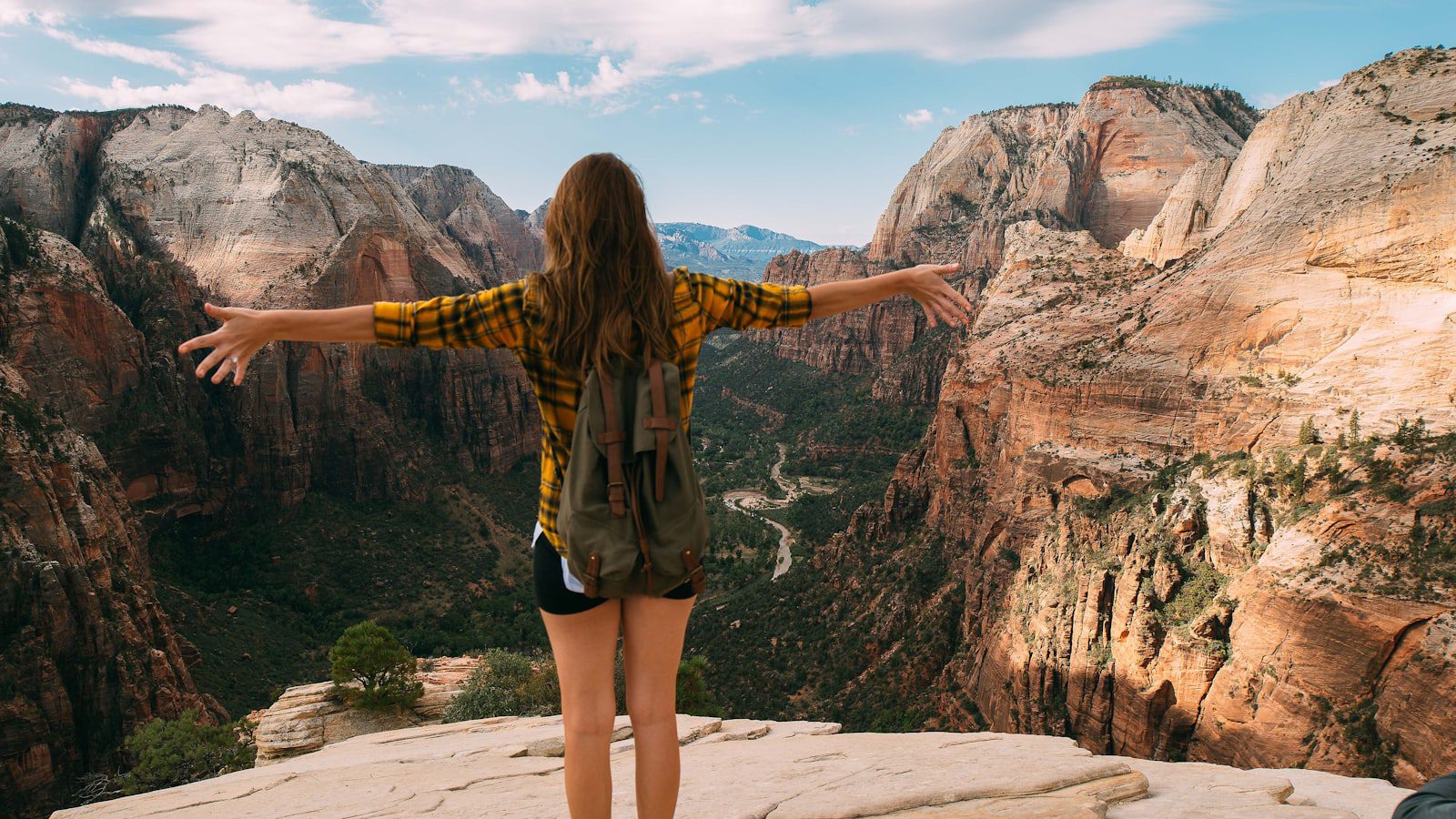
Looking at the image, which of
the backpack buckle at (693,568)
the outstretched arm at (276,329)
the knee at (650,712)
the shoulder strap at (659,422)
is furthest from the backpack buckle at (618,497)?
the outstretched arm at (276,329)

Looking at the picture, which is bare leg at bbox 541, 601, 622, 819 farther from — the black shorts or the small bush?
the small bush

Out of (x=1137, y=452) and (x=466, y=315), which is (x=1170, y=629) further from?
(x=466, y=315)

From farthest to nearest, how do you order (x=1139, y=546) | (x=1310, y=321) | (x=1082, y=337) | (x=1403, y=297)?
1. (x=1082, y=337)
2. (x=1139, y=546)
3. (x=1310, y=321)
4. (x=1403, y=297)

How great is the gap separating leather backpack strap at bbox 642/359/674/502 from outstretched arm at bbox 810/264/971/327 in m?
1.15

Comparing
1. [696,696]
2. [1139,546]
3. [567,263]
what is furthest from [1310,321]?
[567,263]

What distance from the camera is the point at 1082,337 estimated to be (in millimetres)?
32594

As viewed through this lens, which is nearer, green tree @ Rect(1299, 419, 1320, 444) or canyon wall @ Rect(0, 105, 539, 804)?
green tree @ Rect(1299, 419, 1320, 444)

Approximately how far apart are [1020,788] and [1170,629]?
66.6 feet

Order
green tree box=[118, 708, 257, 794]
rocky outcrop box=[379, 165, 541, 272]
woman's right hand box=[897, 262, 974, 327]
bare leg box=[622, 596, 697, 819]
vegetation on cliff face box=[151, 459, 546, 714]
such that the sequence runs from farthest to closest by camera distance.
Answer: rocky outcrop box=[379, 165, 541, 272]
vegetation on cliff face box=[151, 459, 546, 714]
green tree box=[118, 708, 257, 794]
woman's right hand box=[897, 262, 974, 327]
bare leg box=[622, 596, 697, 819]

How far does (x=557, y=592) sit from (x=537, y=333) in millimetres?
1303

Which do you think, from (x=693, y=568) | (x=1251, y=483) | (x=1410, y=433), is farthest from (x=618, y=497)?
(x=1251, y=483)

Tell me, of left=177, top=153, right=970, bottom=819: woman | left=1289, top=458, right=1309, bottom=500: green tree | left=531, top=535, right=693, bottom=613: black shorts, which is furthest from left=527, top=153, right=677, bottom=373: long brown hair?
left=1289, top=458, right=1309, bottom=500: green tree

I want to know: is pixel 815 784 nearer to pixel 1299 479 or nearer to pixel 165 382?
pixel 1299 479

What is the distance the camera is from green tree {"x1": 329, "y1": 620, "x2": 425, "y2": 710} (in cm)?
1980
